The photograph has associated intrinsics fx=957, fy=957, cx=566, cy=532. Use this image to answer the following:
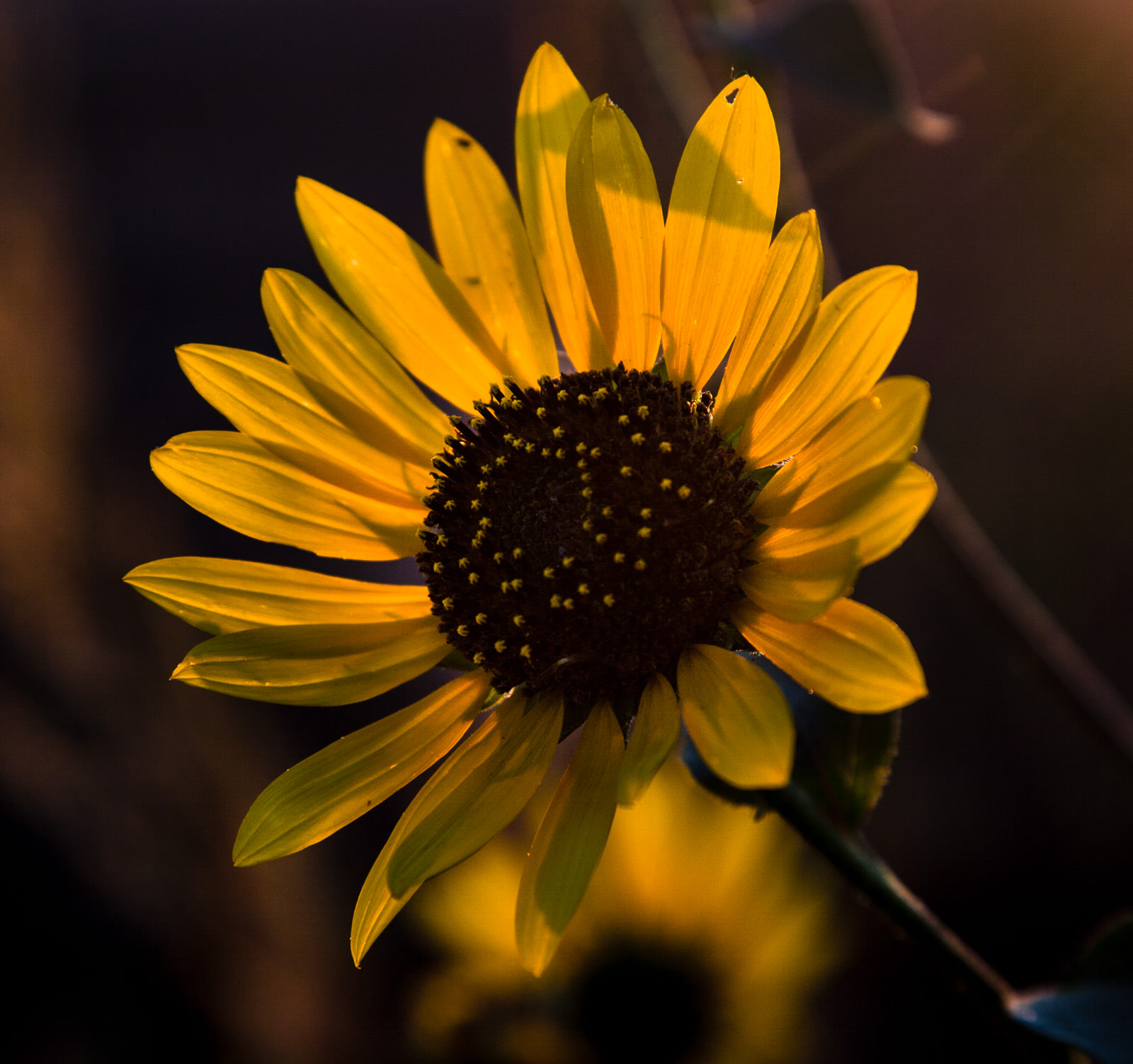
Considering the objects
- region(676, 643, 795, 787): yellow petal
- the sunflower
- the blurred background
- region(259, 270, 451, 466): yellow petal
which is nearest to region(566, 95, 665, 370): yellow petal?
the sunflower

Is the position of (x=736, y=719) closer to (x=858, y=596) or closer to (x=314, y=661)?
(x=314, y=661)

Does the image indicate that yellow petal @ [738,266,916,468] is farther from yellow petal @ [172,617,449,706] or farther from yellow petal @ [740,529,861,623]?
yellow petal @ [172,617,449,706]

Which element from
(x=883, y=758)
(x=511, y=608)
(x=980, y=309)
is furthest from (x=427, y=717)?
(x=980, y=309)

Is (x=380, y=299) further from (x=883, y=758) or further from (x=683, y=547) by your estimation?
(x=883, y=758)

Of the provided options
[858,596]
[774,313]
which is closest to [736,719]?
[774,313]

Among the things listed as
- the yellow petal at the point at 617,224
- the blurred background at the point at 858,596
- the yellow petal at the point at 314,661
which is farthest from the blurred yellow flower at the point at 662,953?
the yellow petal at the point at 617,224

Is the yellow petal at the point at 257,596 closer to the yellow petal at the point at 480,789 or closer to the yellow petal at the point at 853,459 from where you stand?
the yellow petal at the point at 480,789

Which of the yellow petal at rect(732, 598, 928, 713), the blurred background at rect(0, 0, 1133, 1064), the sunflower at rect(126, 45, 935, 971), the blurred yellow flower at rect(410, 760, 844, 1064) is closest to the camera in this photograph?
the yellow petal at rect(732, 598, 928, 713)
